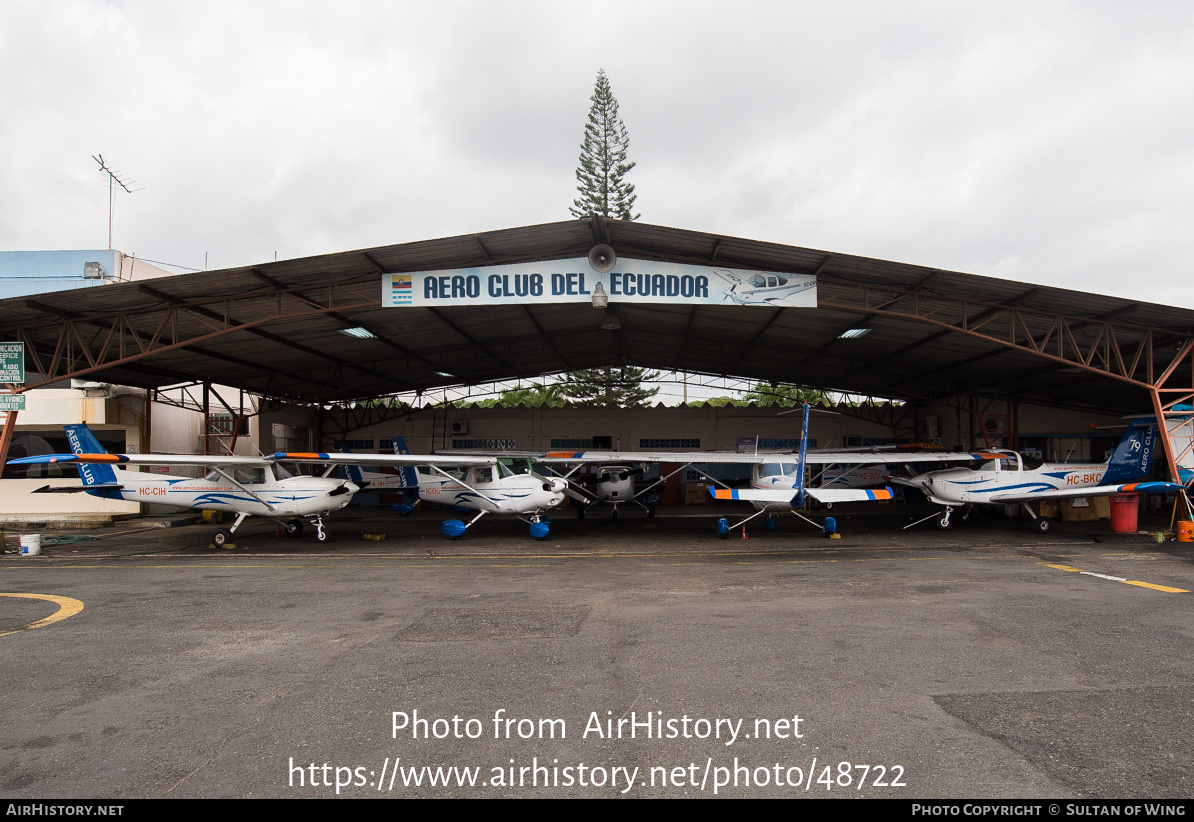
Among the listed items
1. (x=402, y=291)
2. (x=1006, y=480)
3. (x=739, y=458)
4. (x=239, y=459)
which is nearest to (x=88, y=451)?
(x=239, y=459)

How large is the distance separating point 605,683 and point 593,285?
35.6 ft

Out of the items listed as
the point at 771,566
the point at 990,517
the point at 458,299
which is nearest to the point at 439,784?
the point at 771,566

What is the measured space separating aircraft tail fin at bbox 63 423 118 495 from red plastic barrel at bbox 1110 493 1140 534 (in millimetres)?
25944

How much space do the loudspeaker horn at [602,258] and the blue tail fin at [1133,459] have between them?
48.0 ft

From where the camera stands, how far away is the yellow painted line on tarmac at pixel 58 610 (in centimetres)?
741

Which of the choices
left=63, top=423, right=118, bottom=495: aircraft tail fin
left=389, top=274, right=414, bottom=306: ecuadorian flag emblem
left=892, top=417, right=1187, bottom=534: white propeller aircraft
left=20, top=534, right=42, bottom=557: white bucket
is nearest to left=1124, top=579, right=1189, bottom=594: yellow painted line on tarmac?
left=892, top=417, right=1187, bottom=534: white propeller aircraft

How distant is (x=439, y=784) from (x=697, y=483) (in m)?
26.7

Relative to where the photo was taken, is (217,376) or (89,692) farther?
(217,376)

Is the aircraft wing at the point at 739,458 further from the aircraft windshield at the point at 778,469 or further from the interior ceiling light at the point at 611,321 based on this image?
the interior ceiling light at the point at 611,321

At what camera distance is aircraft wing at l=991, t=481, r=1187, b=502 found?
14750 mm

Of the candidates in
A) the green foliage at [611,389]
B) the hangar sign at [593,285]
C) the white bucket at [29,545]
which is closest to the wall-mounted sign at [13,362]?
the white bucket at [29,545]

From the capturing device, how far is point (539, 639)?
6.59 m

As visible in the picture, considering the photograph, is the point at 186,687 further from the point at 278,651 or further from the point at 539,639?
the point at 539,639

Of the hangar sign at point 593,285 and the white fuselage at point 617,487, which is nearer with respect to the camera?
the hangar sign at point 593,285
